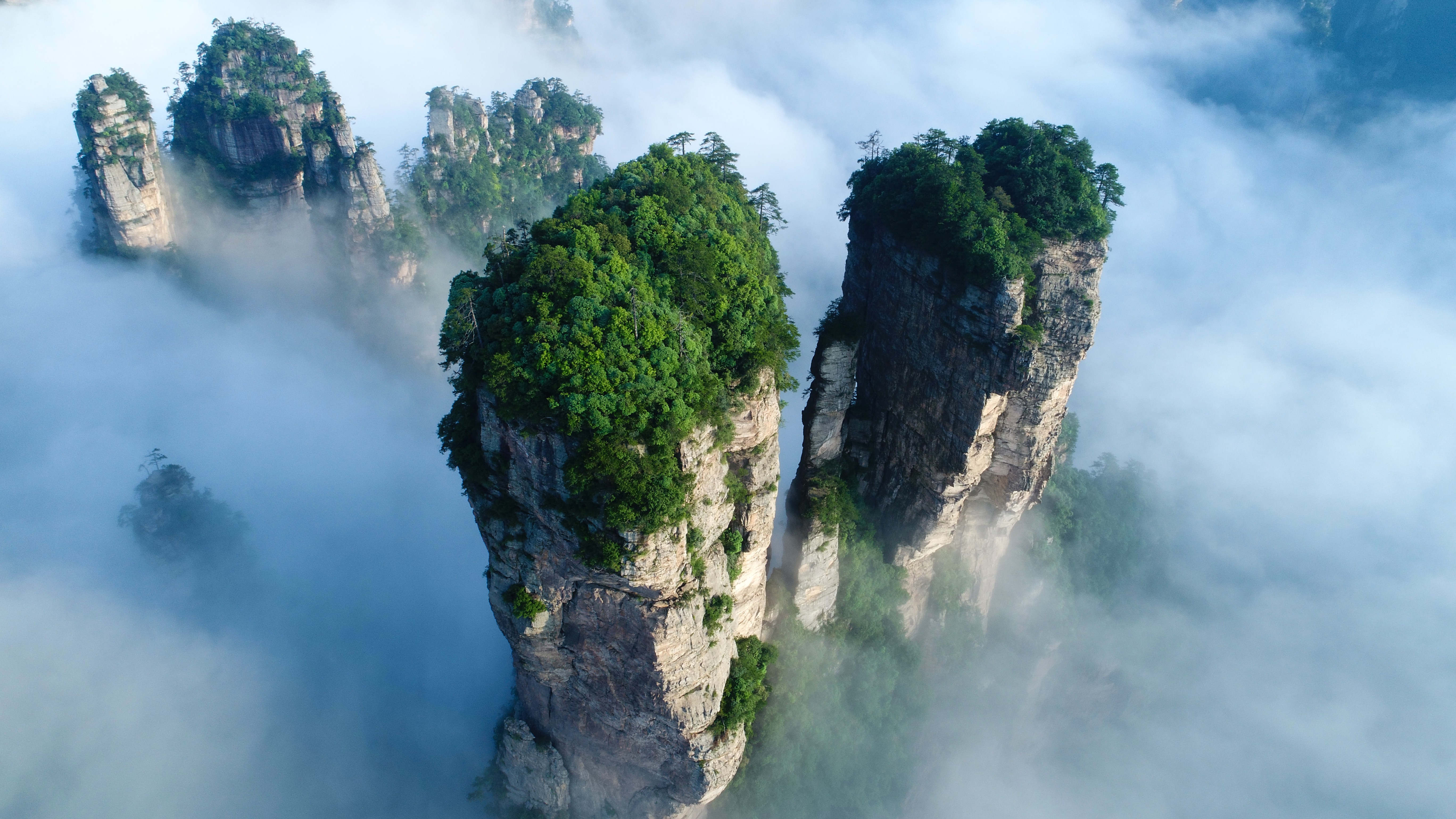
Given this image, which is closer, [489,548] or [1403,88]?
[489,548]

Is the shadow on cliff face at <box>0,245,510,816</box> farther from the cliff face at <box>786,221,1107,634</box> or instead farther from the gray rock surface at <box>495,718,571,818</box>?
the cliff face at <box>786,221,1107,634</box>

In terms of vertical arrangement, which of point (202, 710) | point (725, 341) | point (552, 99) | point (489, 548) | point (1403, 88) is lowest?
point (202, 710)

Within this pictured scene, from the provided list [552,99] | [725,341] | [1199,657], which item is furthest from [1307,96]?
[725,341]

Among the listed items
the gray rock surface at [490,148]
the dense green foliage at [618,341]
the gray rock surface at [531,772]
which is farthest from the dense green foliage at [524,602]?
the gray rock surface at [490,148]

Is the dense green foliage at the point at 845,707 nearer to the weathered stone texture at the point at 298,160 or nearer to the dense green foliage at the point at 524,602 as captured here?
the dense green foliage at the point at 524,602

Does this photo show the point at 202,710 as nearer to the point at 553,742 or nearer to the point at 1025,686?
the point at 553,742

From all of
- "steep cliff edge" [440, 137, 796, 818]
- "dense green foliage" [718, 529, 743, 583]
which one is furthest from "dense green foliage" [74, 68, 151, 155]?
"dense green foliage" [718, 529, 743, 583]

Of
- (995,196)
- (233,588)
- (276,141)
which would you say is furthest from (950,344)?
(276,141)

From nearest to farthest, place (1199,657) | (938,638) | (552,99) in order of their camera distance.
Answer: (938,638)
(1199,657)
(552,99)
